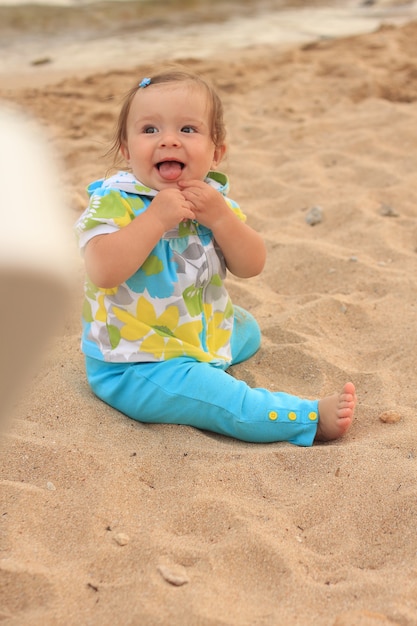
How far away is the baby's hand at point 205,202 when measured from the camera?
2330 mm

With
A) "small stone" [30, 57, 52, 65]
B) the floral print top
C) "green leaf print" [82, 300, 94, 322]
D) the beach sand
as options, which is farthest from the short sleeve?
"small stone" [30, 57, 52, 65]

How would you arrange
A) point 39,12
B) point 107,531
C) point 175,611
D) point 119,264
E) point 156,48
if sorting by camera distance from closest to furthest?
point 175,611
point 107,531
point 119,264
point 156,48
point 39,12

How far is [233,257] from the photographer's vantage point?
2.48 m

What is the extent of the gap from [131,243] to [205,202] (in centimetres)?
27

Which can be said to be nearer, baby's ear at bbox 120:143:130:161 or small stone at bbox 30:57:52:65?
baby's ear at bbox 120:143:130:161

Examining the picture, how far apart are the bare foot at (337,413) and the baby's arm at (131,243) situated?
65 cm

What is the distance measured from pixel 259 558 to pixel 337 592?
0.59 ft

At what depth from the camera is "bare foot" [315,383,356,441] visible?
2204 mm

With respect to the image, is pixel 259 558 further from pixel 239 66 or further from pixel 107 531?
pixel 239 66

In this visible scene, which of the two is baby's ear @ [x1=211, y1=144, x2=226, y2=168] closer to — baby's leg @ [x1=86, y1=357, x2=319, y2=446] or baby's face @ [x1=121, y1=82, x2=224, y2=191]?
baby's face @ [x1=121, y1=82, x2=224, y2=191]

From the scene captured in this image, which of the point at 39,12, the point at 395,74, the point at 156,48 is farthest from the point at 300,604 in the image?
the point at 39,12

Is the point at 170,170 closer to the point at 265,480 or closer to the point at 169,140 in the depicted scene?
the point at 169,140

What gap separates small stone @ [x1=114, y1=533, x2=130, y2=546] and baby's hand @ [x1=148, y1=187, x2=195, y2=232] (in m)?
0.88

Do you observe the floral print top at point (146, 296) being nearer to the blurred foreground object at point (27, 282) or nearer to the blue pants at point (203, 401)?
the blue pants at point (203, 401)
